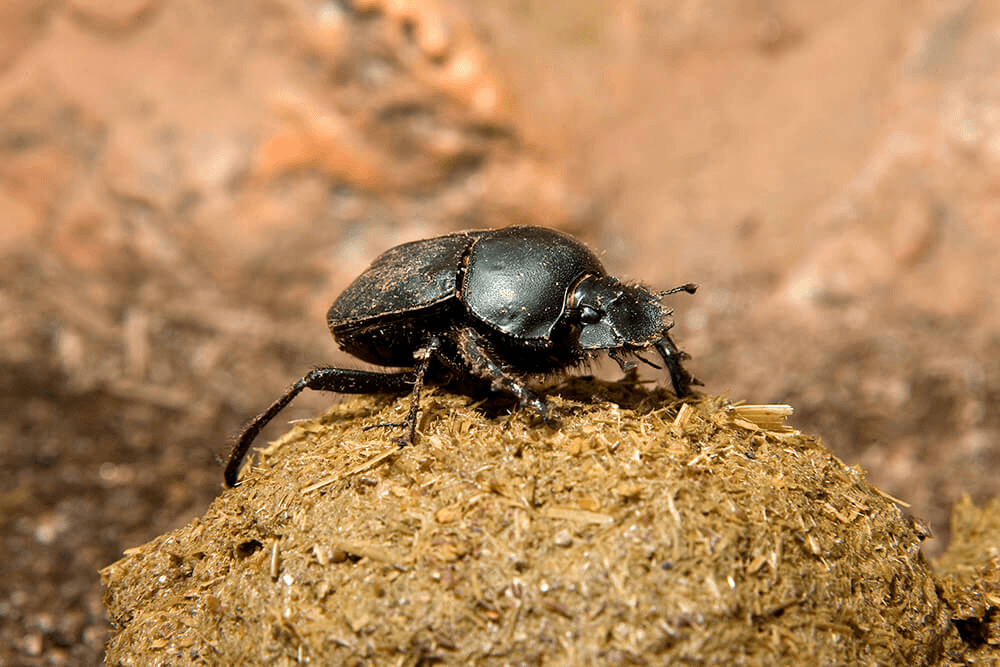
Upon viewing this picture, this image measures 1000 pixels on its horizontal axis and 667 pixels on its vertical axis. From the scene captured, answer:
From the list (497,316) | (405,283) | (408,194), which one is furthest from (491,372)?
(408,194)

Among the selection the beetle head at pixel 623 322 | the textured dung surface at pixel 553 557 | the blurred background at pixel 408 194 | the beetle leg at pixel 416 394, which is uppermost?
the blurred background at pixel 408 194

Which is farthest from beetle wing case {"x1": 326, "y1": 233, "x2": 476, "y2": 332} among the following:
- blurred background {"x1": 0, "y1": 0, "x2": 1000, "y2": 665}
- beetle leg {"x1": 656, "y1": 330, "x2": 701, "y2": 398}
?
blurred background {"x1": 0, "y1": 0, "x2": 1000, "y2": 665}

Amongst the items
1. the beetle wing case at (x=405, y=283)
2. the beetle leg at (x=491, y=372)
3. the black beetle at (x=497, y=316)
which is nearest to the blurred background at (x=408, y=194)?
the beetle wing case at (x=405, y=283)

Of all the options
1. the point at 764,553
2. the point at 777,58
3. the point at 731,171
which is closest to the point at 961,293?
the point at 731,171

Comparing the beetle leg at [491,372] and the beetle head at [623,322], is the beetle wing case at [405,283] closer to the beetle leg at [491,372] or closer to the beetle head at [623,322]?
the beetle leg at [491,372]

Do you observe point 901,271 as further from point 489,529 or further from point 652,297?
point 489,529

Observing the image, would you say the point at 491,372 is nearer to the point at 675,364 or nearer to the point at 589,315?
the point at 589,315
